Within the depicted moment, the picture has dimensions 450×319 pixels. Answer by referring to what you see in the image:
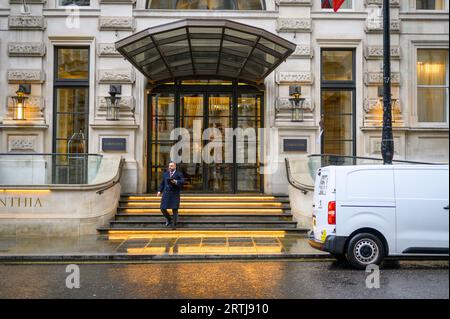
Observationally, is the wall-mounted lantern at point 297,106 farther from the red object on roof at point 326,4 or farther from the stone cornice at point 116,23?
the stone cornice at point 116,23

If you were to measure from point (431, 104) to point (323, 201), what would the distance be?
10.1 meters

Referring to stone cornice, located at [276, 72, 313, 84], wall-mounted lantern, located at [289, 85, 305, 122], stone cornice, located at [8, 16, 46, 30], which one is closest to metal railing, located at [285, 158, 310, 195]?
wall-mounted lantern, located at [289, 85, 305, 122]

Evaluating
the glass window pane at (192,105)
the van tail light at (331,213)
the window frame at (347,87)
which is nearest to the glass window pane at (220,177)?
the glass window pane at (192,105)

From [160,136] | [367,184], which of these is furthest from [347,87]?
[367,184]

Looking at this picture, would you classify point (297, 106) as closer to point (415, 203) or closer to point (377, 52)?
point (377, 52)

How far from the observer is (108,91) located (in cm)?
1725

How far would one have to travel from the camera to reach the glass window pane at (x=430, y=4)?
1803 centimetres

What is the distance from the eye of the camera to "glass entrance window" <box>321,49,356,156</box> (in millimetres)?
17969

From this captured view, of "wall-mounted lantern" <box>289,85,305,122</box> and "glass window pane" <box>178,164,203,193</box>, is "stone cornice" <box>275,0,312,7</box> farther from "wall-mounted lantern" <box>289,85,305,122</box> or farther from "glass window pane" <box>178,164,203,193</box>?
"glass window pane" <box>178,164,203,193</box>

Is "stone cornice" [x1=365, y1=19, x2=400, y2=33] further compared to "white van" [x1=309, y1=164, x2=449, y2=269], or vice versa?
"stone cornice" [x1=365, y1=19, x2=400, y2=33]

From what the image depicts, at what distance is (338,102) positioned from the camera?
18047mm

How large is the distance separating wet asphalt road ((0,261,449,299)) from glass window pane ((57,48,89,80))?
9.03 m

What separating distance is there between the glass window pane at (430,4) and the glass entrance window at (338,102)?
2.97 meters

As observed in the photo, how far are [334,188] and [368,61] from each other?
932cm
